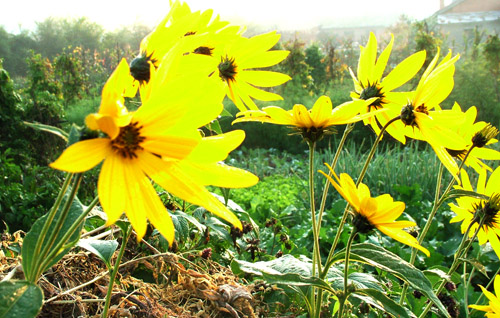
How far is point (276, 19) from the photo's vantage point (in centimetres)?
5188

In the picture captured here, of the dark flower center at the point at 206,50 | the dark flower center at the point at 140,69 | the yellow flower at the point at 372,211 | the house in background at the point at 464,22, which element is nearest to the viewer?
the dark flower center at the point at 140,69

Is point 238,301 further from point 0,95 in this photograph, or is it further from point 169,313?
point 0,95

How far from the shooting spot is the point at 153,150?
1.64 feet

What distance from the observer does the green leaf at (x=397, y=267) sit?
2.44 feet

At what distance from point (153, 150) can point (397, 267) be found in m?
0.49

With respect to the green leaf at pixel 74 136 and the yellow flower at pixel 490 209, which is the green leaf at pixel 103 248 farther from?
the yellow flower at pixel 490 209

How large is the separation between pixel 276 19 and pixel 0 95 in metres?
50.7

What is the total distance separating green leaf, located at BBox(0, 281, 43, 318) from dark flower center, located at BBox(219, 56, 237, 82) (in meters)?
0.55

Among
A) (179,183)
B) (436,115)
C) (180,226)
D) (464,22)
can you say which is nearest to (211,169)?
(179,183)

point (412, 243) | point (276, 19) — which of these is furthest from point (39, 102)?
point (276, 19)

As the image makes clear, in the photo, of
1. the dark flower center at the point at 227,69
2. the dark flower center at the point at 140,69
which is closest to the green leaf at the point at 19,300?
the dark flower center at the point at 140,69

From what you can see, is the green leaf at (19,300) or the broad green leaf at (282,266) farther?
the broad green leaf at (282,266)

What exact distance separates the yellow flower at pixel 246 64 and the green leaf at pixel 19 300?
1.67ft

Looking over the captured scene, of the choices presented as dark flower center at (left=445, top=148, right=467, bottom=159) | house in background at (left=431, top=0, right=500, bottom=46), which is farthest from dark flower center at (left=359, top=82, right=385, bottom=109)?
house in background at (left=431, top=0, right=500, bottom=46)
